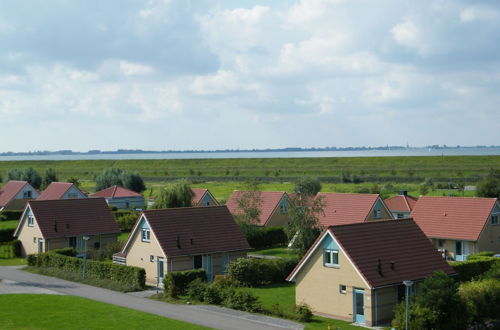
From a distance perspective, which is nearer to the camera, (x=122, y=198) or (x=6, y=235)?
(x=6, y=235)

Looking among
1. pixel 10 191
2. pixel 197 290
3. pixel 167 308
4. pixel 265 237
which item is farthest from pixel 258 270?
pixel 10 191

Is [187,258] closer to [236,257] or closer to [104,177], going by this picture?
[236,257]

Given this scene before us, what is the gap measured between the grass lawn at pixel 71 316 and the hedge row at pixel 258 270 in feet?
31.3

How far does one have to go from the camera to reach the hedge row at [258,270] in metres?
42.4

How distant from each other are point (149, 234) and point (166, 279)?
6.11 metres

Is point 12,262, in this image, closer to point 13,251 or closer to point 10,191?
point 13,251

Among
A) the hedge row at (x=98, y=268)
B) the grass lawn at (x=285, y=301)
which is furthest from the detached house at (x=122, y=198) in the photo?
the grass lawn at (x=285, y=301)

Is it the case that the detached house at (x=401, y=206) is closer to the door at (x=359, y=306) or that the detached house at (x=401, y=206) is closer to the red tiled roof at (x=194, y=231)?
the red tiled roof at (x=194, y=231)

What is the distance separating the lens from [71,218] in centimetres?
5625

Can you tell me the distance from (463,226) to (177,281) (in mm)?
25227

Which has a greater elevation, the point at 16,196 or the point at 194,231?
the point at 16,196

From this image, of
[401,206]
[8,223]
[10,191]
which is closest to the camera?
[401,206]

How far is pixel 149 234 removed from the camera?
147 ft

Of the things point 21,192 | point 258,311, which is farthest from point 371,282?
point 21,192
